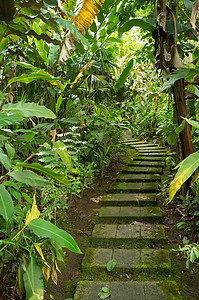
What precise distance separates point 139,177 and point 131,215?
3.84ft

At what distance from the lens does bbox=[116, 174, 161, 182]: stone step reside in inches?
153

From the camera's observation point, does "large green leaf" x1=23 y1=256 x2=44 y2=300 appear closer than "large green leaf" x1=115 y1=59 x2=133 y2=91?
Yes

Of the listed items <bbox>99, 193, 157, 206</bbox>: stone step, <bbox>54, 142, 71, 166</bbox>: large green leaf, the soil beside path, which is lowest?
the soil beside path

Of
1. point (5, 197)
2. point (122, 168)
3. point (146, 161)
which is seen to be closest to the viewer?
point (5, 197)

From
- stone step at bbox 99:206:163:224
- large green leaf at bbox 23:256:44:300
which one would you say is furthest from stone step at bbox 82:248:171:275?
large green leaf at bbox 23:256:44:300

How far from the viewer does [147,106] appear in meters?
6.80

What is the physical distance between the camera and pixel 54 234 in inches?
49.1

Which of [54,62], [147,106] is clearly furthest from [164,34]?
[147,106]

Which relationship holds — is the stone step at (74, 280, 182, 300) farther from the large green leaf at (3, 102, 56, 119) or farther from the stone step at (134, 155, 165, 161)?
the stone step at (134, 155, 165, 161)

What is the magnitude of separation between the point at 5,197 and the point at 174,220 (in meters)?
2.01

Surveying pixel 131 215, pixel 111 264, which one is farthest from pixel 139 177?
pixel 111 264

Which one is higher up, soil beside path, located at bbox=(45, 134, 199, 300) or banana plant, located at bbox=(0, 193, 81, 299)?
banana plant, located at bbox=(0, 193, 81, 299)

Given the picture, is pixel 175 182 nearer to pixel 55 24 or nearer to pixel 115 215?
pixel 115 215

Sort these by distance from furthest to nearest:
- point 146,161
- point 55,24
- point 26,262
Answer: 1. point 146,161
2. point 55,24
3. point 26,262
